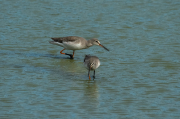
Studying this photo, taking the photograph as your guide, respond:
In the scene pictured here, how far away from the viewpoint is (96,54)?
64.1ft

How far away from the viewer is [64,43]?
18.9m

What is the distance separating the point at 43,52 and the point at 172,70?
19.8 ft

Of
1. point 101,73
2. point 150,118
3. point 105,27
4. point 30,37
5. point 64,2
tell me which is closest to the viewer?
point 150,118

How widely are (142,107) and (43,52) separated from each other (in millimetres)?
8143

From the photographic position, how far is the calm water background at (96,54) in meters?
12.8

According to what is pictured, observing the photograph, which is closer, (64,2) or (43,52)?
(43,52)

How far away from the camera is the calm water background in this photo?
12789 millimetres

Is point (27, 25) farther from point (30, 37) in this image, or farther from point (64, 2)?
point (64, 2)

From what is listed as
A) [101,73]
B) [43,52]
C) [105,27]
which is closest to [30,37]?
[43,52]

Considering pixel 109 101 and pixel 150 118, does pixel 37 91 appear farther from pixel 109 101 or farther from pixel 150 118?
pixel 150 118

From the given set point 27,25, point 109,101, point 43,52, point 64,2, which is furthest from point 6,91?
point 64,2

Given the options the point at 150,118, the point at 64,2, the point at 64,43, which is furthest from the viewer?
the point at 64,2

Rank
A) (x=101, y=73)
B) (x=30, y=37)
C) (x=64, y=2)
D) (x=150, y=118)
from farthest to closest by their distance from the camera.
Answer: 1. (x=64, y=2)
2. (x=30, y=37)
3. (x=101, y=73)
4. (x=150, y=118)

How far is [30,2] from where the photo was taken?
99.0 ft
